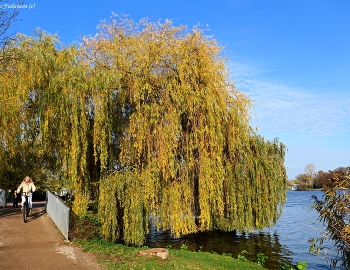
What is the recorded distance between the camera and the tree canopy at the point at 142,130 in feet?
49.1

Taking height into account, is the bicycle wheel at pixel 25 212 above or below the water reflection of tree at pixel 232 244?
above

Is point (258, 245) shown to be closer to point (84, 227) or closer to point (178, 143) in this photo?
point (178, 143)

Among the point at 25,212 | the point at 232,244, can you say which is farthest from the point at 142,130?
the point at 232,244

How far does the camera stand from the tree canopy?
15.0 meters

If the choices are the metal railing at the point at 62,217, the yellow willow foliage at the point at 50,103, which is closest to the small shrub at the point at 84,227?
the metal railing at the point at 62,217

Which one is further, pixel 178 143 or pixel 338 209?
pixel 178 143

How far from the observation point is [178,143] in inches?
655

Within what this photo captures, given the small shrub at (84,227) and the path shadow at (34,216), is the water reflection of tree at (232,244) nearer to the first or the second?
the small shrub at (84,227)

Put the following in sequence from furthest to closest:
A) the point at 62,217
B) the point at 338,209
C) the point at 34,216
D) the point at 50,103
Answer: the point at 34,216
the point at 50,103
the point at 62,217
the point at 338,209

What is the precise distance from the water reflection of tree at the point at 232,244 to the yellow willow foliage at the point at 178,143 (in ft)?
3.62

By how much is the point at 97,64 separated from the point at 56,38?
2.68m

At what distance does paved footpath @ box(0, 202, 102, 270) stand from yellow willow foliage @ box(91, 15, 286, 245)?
2450 mm

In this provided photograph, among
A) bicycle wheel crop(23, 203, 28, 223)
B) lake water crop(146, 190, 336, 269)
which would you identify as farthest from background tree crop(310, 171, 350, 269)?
bicycle wheel crop(23, 203, 28, 223)

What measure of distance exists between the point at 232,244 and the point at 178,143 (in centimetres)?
615
